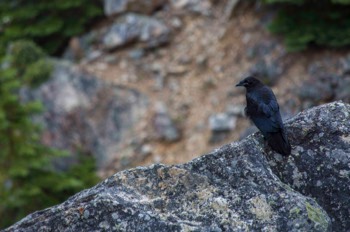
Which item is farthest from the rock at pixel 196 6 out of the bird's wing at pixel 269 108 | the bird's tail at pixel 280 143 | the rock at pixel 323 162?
the bird's tail at pixel 280 143

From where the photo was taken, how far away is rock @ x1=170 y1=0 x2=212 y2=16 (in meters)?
16.5

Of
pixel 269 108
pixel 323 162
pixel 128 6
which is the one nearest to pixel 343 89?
pixel 128 6

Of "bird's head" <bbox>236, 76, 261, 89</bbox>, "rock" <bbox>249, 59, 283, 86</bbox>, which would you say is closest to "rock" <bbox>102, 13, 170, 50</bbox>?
"rock" <bbox>249, 59, 283, 86</bbox>

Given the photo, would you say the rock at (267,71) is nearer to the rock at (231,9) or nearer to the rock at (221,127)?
the rock at (221,127)

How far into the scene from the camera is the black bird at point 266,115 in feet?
14.9

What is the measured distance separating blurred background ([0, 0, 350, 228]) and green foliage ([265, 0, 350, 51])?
2 cm

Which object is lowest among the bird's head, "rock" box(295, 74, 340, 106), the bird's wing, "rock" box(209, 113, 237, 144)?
"rock" box(209, 113, 237, 144)

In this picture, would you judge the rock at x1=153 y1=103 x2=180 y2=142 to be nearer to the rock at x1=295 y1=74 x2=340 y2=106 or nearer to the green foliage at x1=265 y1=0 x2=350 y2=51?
the rock at x1=295 y1=74 x2=340 y2=106

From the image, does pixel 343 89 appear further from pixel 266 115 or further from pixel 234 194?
pixel 234 194

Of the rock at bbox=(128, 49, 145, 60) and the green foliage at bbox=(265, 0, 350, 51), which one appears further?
the rock at bbox=(128, 49, 145, 60)

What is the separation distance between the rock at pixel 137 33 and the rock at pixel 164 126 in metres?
2.20

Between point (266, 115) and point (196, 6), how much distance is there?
38.2 feet

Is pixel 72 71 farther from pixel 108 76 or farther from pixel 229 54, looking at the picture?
pixel 229 54

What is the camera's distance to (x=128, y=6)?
1662 cm
